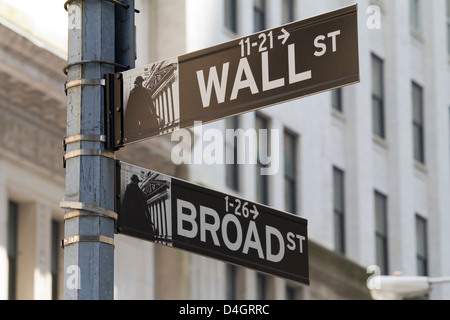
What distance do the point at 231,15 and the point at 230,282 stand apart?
6.37m

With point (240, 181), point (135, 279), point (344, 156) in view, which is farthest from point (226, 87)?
point (344, 156)

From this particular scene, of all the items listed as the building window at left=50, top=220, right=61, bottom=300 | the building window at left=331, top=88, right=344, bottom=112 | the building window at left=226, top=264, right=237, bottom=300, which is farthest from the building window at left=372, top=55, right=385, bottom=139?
the building window at left=50, top=220, right=61, bottom=300

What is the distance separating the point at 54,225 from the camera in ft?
77.9

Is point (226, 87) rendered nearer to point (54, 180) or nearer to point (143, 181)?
point (143, 181)

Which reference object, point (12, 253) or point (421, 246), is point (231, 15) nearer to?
point (12, 253)

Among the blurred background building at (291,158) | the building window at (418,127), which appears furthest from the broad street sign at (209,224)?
the building window at (418,127)

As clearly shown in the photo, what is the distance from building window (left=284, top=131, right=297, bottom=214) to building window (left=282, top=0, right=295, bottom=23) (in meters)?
3.02

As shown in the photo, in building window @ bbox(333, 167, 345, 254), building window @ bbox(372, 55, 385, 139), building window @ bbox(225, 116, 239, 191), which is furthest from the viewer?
building window @ bbox(372, 55, 385, 139)

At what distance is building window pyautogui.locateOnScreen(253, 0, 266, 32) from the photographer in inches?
1158

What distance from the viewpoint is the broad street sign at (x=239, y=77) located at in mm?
5934

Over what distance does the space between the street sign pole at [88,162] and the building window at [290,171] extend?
2347 cm

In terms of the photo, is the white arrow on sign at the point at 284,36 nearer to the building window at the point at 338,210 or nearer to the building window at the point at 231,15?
the building window at the point at 231,15

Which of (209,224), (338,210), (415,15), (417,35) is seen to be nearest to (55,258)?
(338,210)

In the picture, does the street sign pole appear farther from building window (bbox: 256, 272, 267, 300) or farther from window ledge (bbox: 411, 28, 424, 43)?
window ledge (bbox: 411, 28, 424, 43)
